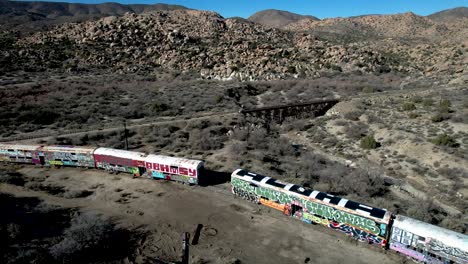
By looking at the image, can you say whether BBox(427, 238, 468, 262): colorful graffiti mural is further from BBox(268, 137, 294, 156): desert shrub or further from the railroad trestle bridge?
the railroad trestle bridge

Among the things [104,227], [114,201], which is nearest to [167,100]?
[114,201]

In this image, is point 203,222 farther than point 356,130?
No

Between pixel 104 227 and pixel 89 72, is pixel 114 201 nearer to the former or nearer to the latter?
pixel 104 227

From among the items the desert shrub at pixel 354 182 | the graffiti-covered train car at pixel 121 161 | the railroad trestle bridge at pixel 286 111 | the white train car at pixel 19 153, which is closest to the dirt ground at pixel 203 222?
the graffiti-covered train car at pixel 121 161

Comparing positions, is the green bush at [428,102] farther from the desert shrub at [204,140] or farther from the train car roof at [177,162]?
the train car roof at [177,162]

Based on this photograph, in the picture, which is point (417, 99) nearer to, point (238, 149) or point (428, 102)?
point (428, 102)

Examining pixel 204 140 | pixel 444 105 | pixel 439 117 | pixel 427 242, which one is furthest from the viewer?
pixel 444 105

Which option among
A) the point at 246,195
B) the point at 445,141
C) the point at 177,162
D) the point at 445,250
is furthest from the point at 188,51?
the point at 445,250

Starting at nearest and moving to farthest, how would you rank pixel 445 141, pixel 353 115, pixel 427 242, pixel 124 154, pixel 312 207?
1. pixel 427 242
2. pixel 312 207
3. pixel 124 154
4. pixel 445 141
5. pixel 353 115
